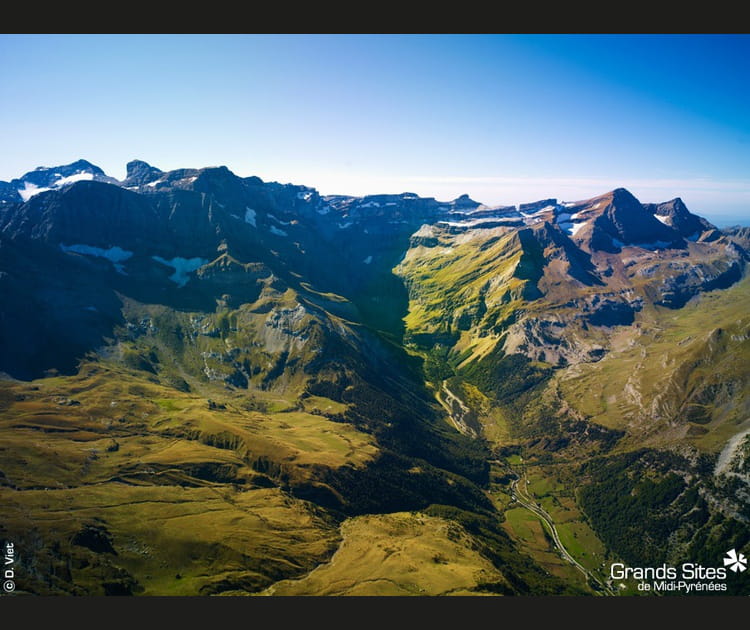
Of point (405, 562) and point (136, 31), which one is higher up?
point (136, 31)

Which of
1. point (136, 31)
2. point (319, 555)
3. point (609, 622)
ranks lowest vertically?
point (319, 555)

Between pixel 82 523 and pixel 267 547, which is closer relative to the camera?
pixel 82 523

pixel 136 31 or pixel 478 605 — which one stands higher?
pixel 136 31

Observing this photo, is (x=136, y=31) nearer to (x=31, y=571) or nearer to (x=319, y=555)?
(x=31, y=571)

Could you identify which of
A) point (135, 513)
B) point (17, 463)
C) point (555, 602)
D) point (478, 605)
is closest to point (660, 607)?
point (555, 602)

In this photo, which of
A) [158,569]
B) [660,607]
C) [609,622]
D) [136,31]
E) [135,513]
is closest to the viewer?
[136,31]

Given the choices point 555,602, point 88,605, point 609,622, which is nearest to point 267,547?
point 88,605

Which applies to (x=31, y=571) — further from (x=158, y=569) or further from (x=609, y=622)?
(x=609, y=622)

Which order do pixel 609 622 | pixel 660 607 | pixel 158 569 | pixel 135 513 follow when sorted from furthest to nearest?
pixel 135 513, pixel 158 569, pixel 660 607, pixel 609 622

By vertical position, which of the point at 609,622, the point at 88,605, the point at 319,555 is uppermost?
the point at 609,622
